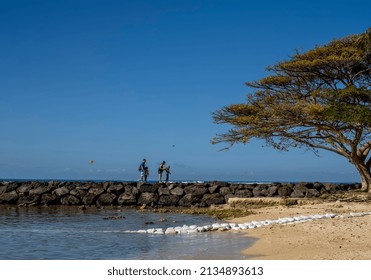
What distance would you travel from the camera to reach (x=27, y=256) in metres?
9.48

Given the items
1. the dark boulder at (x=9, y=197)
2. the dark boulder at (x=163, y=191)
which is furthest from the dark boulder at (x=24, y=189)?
the dark boulder at (x=163, y=191)

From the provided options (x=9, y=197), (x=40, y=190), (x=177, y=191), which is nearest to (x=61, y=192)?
Answer: (x=40, y=190)

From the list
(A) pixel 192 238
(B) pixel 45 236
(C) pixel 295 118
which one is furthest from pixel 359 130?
(B) pixel 45 236

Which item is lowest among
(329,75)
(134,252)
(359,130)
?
(134,252)

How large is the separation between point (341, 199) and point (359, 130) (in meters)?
4.36

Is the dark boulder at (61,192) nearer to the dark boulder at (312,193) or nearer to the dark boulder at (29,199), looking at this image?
the dark boulder at (29,199)

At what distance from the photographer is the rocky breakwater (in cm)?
2542

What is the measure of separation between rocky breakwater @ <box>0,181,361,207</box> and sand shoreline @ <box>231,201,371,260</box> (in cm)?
1204

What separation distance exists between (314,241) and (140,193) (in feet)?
54.9

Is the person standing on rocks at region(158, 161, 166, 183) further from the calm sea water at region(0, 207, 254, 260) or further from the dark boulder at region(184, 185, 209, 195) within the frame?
the calm sea water at region(0, 207, 254, 260)

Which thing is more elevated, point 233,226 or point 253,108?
point 253,108

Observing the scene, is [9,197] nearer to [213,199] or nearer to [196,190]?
[196,190]

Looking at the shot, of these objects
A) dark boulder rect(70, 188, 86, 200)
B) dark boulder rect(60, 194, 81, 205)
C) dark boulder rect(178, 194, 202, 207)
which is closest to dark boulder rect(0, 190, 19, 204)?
dark boulder rect(60, 194, 81, 205)

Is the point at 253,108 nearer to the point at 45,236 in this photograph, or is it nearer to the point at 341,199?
the point at 341,199
